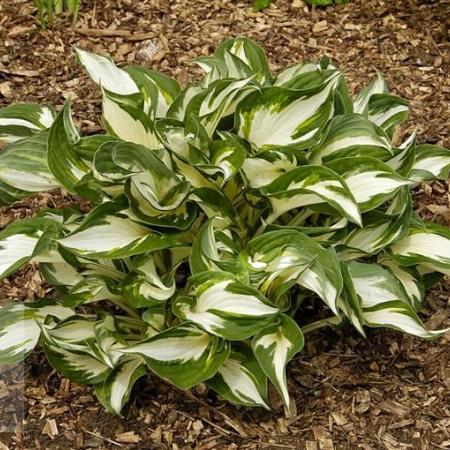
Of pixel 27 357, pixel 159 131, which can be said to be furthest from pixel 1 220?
pixel 159 131

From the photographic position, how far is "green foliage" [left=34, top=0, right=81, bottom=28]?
333cm

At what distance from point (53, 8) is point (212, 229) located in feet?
5.85

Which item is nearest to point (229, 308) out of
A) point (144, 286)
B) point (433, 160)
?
point (144, 286)

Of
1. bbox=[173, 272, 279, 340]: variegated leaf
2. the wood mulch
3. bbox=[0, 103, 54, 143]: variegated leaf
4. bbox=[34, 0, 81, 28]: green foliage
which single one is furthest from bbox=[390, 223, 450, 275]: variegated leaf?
bbox=[34, 0, 81, 28]: green foliage

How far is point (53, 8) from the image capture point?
3.47 metres

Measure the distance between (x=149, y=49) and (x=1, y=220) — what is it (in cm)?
93

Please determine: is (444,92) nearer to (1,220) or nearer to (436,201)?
(436,201)

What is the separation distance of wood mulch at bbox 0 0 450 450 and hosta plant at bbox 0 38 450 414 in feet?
0.50

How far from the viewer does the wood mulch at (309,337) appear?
2.27 meters

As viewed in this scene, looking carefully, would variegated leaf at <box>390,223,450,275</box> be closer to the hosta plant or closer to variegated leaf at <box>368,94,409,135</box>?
the hosta plant

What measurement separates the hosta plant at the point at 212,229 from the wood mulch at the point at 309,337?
15cm

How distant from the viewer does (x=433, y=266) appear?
2305mm

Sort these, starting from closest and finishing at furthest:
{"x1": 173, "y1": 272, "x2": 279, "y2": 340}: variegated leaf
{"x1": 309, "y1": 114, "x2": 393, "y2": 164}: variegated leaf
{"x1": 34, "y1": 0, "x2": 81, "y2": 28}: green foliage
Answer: {"x1": 173, "y1": 272, "x2": 279, "y2": 340}: variegated leaf < {"x1": 309, "y1": 114, "x2": 393, "y2": 164}: variegated leaf < {"x1": 34, "y1": 0, "x2": 81, "y2": 28}: green foliage

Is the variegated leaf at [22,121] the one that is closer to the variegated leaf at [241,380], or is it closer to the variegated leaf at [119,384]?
the variegated leaf at [119,384]
